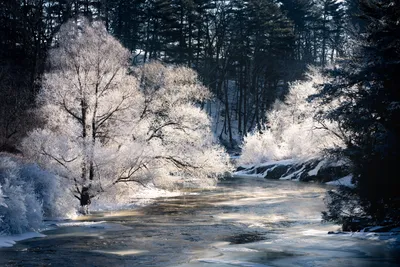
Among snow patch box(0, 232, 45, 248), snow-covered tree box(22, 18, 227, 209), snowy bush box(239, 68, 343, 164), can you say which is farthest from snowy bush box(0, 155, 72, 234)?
snowy bush box(239, 68, 343, 164)

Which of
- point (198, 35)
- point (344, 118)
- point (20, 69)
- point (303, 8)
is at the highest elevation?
point (303, 8)

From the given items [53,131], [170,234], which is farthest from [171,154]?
[170,234]

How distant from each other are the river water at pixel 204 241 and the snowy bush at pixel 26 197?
3.02 ft

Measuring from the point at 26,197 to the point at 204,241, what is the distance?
655 centimetres

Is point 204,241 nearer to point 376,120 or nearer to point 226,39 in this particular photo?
point 376,120

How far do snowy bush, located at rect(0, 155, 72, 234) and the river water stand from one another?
0.92 m

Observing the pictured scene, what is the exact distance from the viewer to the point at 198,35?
63.3 m

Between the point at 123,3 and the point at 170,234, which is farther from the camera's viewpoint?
the point at 123,3

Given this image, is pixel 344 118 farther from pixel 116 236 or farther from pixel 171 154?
pixel 171 154

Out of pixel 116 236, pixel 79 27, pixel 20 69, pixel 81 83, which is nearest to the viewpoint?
pixel 116 236

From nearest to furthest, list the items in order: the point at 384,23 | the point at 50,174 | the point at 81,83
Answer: the point at 384,23 → the point at 50,174 → the point at 81,83

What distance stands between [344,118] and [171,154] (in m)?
13.6

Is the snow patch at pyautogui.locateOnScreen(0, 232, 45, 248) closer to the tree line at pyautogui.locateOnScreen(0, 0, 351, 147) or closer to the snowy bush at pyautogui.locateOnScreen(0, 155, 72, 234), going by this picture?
the snowy bush at pyautogui.locateOnScreen(0, 155, 72, 234)

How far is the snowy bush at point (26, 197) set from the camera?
17.0 metres
